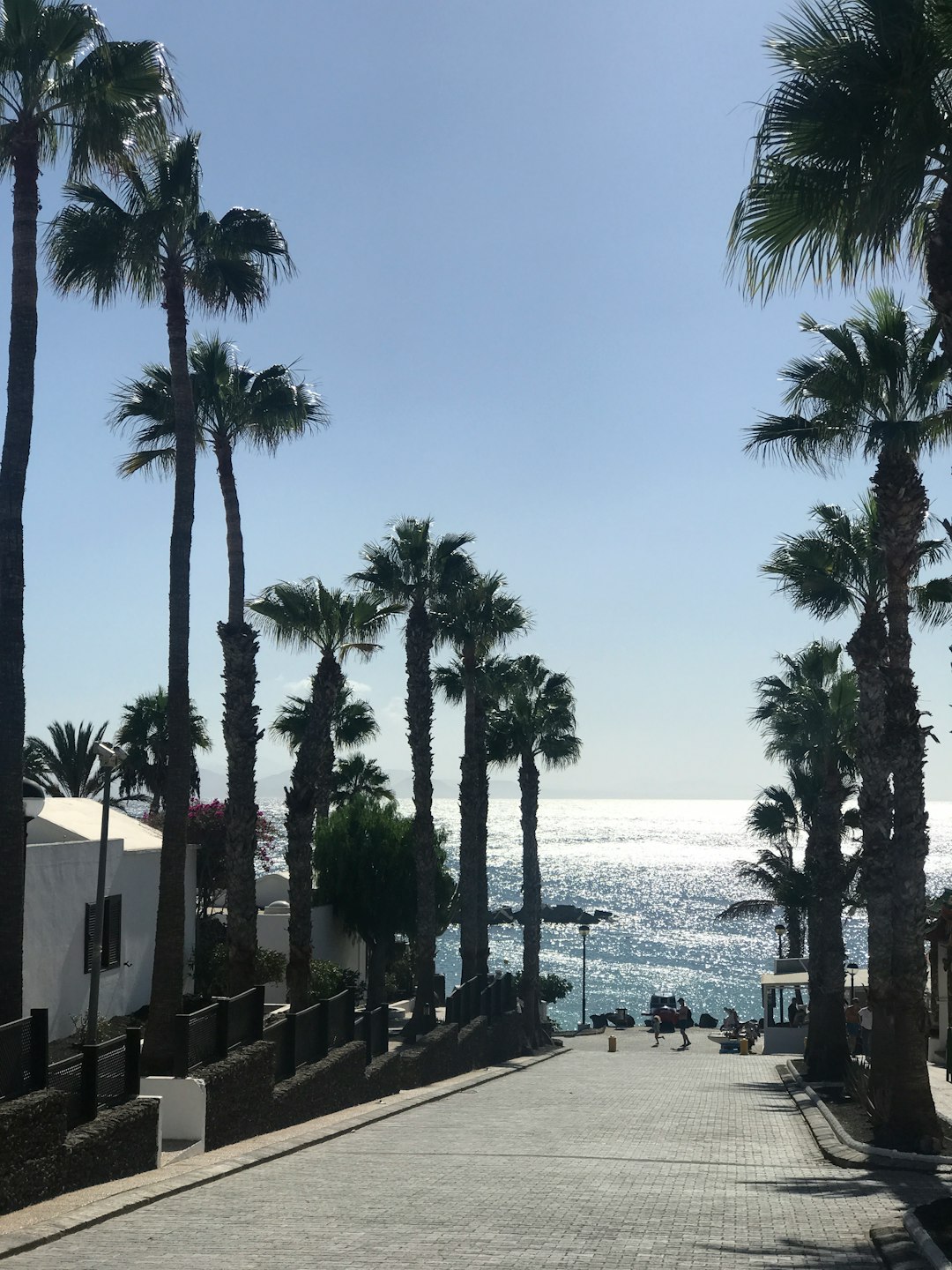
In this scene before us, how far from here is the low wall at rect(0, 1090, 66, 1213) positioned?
10.5 metres

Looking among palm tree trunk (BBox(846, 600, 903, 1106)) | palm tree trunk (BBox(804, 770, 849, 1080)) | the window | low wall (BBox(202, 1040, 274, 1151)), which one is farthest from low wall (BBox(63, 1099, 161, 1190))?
palm tree trunk (BBox(804, 770, 849, 1080))

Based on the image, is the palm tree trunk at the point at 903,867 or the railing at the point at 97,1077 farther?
the palm tree trunk at the point at 903,867

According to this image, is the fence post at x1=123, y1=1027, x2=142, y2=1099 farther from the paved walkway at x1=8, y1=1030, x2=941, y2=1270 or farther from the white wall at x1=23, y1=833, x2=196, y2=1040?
the white wall at x1=23, y1=833, x2=196, y2=1040

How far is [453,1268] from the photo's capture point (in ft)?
27.4

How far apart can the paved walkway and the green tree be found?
2463cm

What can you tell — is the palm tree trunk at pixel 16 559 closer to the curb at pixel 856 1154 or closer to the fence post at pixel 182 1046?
the fence post at pixel 182 1046

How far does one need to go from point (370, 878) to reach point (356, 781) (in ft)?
41.0

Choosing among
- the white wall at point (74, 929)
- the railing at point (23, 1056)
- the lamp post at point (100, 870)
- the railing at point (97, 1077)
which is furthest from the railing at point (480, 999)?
the railing at point (23, 1056)

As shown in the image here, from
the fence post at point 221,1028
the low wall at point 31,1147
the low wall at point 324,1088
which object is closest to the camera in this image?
the low wall at point 31,1147

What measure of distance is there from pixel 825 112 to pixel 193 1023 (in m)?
11.6

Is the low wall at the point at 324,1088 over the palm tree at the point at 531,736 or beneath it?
beneath

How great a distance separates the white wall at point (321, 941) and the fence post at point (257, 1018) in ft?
61.3

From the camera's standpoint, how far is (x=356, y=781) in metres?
56.4

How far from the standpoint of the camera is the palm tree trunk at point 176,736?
18.8 m
